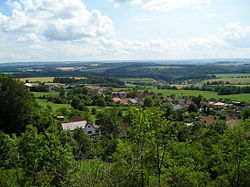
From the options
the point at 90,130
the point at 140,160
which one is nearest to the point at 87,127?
the point at 90,130

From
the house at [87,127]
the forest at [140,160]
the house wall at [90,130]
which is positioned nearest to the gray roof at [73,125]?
the house at [87,127]

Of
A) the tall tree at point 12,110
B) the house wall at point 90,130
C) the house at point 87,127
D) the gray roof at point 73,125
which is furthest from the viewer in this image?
the house wall at point 90,130

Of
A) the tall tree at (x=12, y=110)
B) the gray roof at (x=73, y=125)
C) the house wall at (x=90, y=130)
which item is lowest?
the house wall at (x=90, y=130)

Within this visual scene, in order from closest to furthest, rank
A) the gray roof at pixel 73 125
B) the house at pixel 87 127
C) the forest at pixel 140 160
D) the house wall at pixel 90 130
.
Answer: the forest at pixel 140 160 < the gray roof at pixel 73 125 < the house at pixel 87 127 < the house wall at pixel 90 130

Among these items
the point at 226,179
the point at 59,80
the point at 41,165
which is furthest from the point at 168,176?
the point at 59,80

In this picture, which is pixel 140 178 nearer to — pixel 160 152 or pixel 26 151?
pixel 160 152

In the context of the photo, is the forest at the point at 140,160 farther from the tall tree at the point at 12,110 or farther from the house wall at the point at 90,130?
the house wall at the point at 90,130

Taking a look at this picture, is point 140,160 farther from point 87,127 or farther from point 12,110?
point 87,127

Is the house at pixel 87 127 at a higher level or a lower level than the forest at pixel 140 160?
lower

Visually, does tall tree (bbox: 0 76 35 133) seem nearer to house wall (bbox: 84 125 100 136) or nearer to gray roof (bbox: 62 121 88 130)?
gray roof (bbox: 62 121 88 130)

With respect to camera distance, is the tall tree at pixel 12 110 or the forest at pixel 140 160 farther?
the tall tree at pixel 12 110

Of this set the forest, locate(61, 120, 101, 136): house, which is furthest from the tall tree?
the forest
